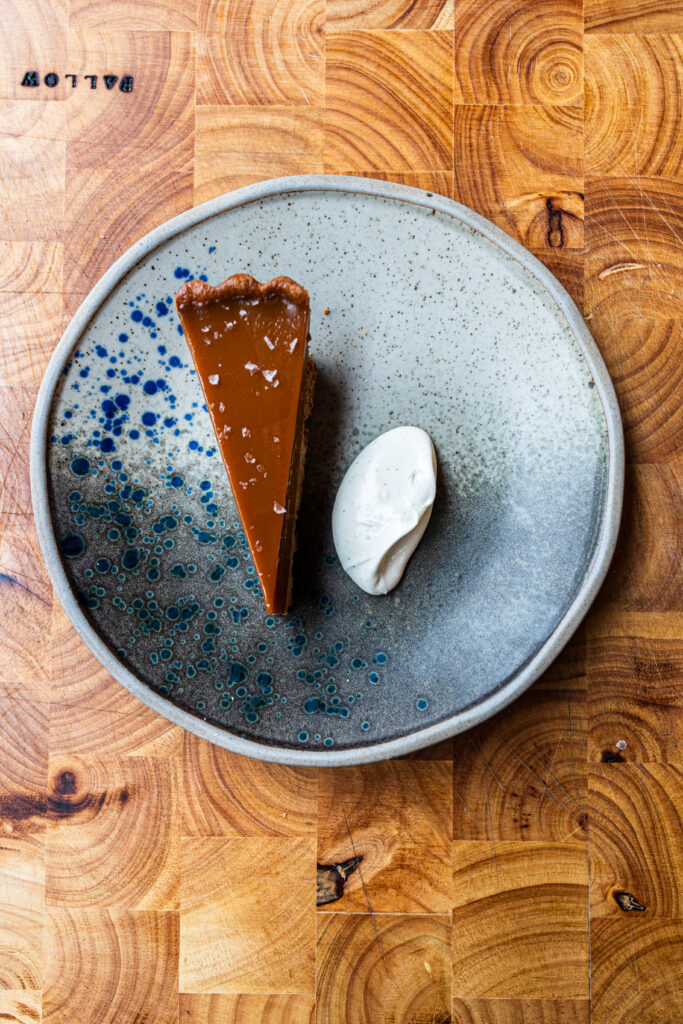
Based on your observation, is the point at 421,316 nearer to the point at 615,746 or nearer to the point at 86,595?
the point at 86,595

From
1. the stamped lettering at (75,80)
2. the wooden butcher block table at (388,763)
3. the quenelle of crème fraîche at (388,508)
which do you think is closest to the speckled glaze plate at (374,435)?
the quenelle of crème fraîche at (388,508)

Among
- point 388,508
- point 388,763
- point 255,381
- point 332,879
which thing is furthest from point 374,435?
point 332,879

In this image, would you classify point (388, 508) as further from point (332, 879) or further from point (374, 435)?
point (332, 879)

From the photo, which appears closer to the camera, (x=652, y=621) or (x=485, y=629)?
(x=485, y=629)

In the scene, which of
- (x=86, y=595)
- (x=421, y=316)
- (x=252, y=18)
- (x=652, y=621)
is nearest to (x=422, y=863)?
(x=652, y=621)

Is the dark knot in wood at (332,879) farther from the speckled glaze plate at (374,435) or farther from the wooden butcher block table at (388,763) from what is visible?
the speckled glaze plate at (374,435)

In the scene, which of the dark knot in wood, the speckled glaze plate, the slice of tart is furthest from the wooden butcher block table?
the slice of tart
